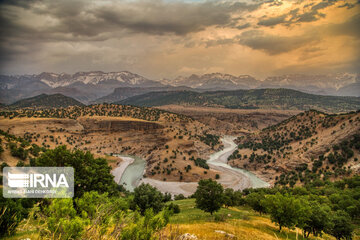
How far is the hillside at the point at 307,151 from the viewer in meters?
63.8

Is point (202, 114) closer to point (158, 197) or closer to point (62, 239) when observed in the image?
point (158, 197)

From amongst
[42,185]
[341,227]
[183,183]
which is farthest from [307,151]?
[42,185]

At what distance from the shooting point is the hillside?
2511 inches

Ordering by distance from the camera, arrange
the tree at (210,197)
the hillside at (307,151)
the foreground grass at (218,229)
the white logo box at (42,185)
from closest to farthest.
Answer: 1. the foreground grass at (218,229)
2. the white logo box at (42,185)
3. the tree at (210,197)
4. the hillside at (307,151)

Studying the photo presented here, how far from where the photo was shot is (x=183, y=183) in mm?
73188

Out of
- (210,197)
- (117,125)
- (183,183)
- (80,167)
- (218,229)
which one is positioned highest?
(80,167)

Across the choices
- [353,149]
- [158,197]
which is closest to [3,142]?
[158,197]

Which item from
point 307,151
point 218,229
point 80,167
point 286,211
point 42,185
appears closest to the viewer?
point 42,185

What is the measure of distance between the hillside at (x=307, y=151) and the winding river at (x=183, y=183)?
5039mm

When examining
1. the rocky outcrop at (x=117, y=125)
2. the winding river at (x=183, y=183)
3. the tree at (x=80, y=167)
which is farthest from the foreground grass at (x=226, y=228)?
the rocky outcrop at (x=117, y=125)

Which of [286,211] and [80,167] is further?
[80,167]

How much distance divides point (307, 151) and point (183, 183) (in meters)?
48.3

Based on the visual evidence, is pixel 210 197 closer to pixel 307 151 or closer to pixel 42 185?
pixel 42 185

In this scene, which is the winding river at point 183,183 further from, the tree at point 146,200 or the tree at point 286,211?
the tree at point 286,211
